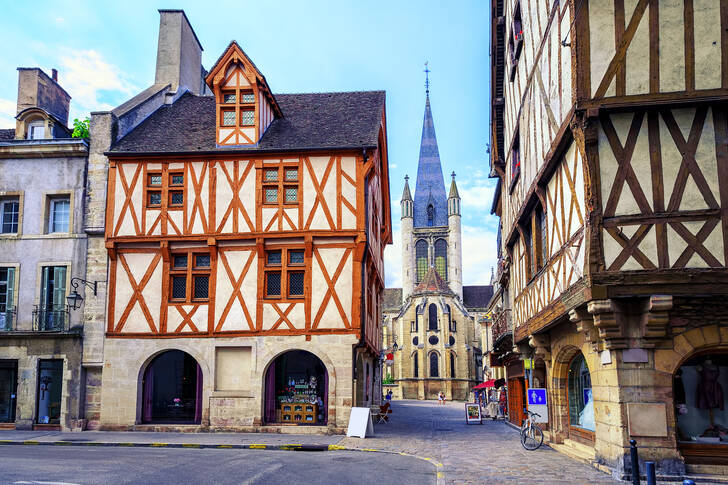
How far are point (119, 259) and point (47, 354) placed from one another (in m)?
3.53

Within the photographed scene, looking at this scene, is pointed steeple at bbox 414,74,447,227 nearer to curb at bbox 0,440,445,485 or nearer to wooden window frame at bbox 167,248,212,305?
wooden window frame at bbox 167,248,212,305

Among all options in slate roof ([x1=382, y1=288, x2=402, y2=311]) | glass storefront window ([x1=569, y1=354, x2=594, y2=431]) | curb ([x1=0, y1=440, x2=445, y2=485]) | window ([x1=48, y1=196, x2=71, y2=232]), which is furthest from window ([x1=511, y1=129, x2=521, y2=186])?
slate roof ([x1=382, y1=288, x2=402, y2=311])

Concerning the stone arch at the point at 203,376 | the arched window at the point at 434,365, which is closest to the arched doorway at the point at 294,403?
the stone arch at the point at 203,376

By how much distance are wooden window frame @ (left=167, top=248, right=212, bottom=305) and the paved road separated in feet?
19.6

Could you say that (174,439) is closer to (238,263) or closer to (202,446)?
(202,446)

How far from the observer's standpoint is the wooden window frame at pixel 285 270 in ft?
63.2

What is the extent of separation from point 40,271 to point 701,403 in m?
18.3

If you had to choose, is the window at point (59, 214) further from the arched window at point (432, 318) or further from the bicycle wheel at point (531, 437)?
the arched window at point (432, 318)

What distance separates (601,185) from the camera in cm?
1013

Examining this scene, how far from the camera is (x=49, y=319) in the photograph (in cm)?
2000

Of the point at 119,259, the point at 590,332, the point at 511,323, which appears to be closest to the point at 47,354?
the point at 119,259

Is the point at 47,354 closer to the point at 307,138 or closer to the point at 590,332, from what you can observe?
the point at 307,138

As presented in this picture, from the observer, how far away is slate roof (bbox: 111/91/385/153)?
795 inches

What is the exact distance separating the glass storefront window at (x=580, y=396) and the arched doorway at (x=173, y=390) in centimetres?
1057
